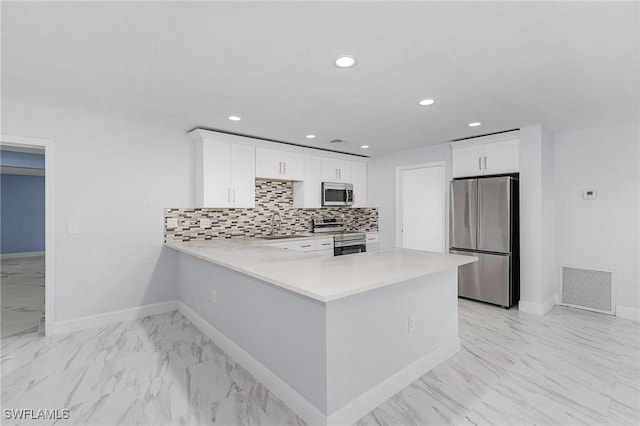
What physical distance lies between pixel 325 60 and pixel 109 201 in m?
2.85

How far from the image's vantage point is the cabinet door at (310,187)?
494cm

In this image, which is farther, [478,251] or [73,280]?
[478,251]

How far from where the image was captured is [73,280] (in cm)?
326

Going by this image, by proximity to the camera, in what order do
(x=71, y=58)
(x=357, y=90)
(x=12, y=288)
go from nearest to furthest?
(x=71, y=58) < (x=357, y=90) < (x=12, y=288)

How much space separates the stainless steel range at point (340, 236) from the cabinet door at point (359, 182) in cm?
53

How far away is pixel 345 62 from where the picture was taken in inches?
82.6

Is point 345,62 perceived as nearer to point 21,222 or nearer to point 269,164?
point 269,164

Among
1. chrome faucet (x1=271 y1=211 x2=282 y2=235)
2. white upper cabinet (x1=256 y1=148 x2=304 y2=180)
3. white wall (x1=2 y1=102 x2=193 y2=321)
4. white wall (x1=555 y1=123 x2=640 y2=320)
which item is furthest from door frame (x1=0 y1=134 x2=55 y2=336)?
white wall (x1=555 y1=123 x2=640 y2=320)

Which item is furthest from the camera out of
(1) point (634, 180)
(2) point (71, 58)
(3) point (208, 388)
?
(1) point (634, 180)

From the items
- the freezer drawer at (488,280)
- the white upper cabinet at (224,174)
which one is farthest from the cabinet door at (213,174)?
the freezer drawer at (488,280)

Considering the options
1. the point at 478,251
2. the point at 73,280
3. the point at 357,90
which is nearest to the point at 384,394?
the point at 357,90

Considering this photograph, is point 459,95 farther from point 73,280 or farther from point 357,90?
point 73,280

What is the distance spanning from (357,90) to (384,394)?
7.47 feet

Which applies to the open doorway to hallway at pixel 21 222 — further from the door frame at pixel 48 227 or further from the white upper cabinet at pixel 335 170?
the white upper cabinet at pixel 335 170
